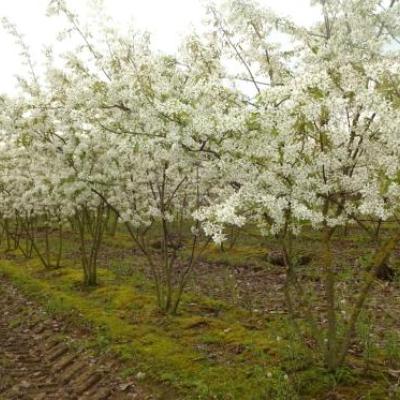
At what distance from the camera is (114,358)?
10.4 m

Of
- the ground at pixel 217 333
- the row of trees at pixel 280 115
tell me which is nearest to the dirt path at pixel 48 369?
the ground at pixel 217 333

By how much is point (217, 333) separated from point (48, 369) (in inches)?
147

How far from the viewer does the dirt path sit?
9172 millimetres

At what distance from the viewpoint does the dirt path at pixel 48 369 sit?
917 cm

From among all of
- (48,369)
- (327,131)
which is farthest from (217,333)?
(327,131)

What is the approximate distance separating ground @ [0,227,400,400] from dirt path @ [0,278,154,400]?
7cm

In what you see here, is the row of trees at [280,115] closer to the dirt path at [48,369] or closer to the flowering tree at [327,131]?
the flowering tree at [327,131]

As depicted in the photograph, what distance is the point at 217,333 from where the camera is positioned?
1119cm

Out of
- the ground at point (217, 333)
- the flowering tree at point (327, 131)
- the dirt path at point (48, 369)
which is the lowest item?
the dirt path at point (48, 369)

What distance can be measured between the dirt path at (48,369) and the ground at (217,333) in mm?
67

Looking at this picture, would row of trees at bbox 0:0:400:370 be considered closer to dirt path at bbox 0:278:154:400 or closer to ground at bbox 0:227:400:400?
ground at bbox 0:227:400:400

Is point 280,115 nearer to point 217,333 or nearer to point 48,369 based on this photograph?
point 217,333

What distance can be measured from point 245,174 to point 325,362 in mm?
3620

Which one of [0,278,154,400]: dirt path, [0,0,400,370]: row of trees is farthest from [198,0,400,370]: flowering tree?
[0,278,154,400]: dirt path
